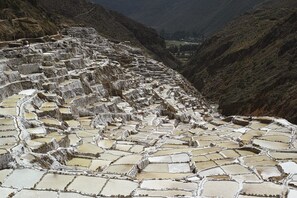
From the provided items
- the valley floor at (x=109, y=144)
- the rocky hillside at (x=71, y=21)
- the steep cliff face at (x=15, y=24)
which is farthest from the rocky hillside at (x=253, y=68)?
the steep cliff face at (x=15, y=24)

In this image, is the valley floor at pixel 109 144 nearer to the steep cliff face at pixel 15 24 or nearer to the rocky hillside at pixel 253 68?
the steep cliff face at pixel 15 24

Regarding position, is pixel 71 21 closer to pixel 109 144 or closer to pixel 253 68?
pixel 253 68

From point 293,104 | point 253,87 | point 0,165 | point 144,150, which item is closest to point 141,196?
point 0,165

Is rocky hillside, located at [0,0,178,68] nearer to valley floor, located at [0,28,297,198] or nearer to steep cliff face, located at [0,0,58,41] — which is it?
steep cliff face, located at [0,0,58,41]

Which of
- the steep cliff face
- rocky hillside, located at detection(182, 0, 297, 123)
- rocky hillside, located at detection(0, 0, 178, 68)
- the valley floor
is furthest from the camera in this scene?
rocky hillside, located at detection(182, 0, 297, 123)

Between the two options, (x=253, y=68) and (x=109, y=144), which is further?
(x=253, y=68)

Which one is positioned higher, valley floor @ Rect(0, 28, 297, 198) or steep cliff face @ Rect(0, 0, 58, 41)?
steep cliff face @ Rect(0, 0, 58, 41)

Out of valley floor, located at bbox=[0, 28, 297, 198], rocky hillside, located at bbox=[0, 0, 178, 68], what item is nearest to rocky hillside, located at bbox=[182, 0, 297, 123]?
rocky hillside, located at bbox=[0, 0, 178, 68]

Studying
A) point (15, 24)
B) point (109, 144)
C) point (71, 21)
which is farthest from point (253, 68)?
point (109, 144)
